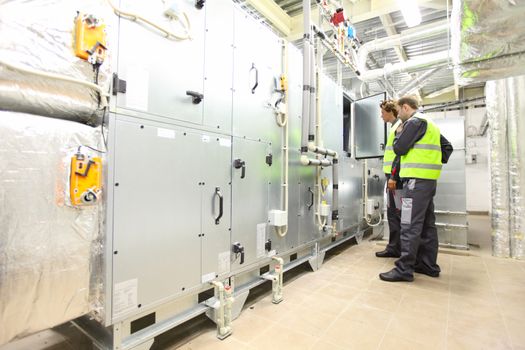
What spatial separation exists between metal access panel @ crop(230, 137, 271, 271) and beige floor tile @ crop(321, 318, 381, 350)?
0.75 m

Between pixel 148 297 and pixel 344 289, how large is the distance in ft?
5.70

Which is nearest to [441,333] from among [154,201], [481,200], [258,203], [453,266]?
[258,203]

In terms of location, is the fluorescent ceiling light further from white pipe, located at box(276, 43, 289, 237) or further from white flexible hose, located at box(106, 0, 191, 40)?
white flexible hose, located at box(106, 0, 191, 40)

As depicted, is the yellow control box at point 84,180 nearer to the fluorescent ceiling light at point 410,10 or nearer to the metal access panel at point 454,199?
the fluorescent ceiling light at point 410,10

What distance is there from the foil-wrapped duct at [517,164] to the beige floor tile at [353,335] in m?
2.90

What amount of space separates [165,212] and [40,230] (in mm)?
547

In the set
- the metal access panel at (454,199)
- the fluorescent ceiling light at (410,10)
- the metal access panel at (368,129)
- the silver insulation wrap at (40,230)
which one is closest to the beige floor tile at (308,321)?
the silver insulation wrap at (40,230)

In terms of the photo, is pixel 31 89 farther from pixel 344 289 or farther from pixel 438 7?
pixel 438 7

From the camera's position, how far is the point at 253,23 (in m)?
2.16

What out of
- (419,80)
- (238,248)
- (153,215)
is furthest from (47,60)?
(419,80)

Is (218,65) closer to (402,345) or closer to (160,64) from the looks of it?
(160,64)

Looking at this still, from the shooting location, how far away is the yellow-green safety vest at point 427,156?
2.58 m

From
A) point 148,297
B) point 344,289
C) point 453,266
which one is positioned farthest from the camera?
point 453,266

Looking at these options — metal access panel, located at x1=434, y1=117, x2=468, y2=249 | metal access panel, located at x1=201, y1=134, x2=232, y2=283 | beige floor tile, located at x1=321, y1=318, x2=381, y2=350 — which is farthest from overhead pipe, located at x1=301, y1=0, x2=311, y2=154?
metal access panel, located at x1=434, y1=117, x2=468, y2=249
